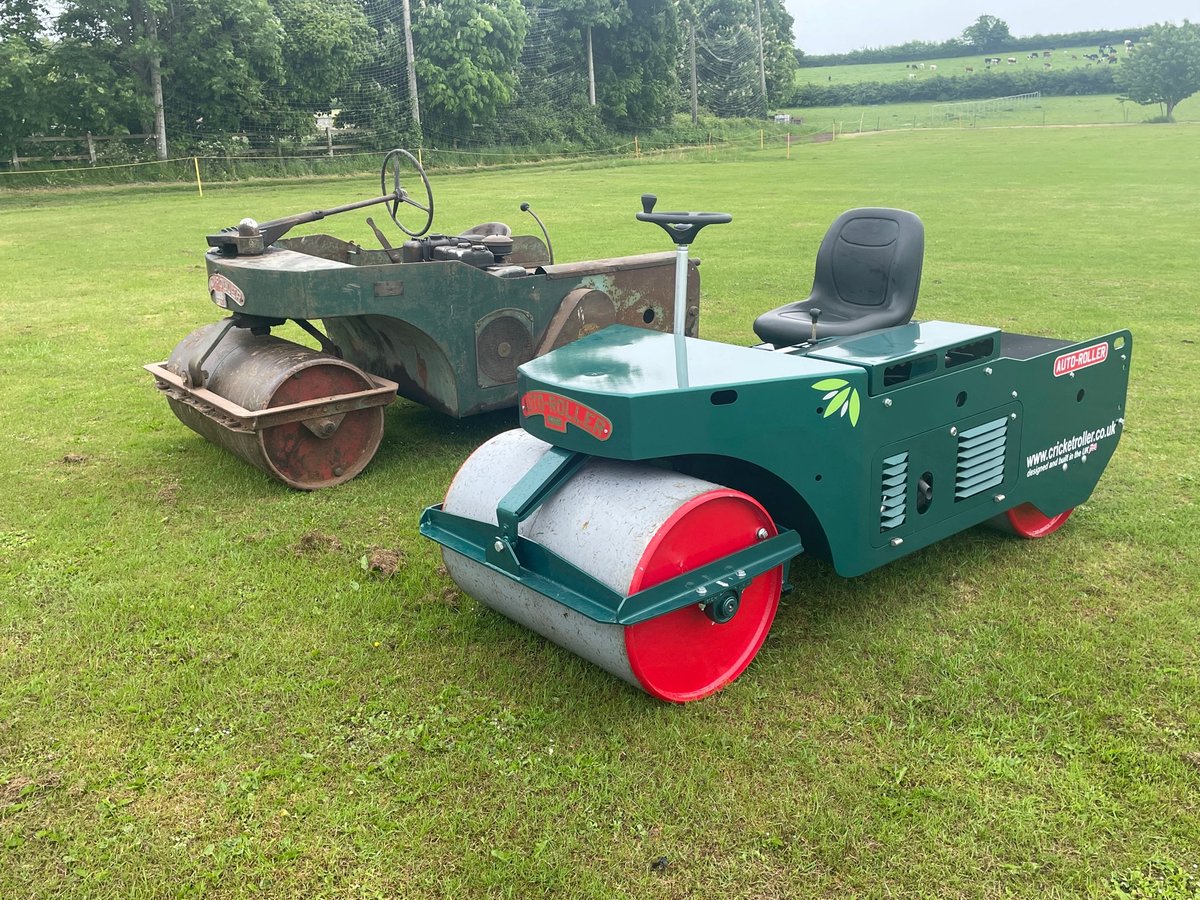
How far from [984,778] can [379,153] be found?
1315 inches

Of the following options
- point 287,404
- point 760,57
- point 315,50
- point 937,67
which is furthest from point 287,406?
point 937,67

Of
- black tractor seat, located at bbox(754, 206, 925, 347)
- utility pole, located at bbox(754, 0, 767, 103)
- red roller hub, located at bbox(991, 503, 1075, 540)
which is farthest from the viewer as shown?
utility pole, located at bbox(754, 0, 767, 103)

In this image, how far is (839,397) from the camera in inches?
133

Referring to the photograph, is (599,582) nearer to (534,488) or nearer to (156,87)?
(534,488)

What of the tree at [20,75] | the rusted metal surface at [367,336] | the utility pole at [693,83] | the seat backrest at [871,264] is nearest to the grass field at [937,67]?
the utility pole at [693,83]

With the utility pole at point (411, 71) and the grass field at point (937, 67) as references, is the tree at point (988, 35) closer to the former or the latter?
the grass field at point (937, 67)

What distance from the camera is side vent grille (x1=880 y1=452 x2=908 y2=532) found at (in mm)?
3613

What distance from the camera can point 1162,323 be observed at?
8.90 metres

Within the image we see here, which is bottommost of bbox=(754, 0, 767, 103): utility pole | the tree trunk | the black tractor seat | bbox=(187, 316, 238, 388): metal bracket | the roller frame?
the roller frame

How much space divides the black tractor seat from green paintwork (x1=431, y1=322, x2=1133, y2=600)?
70 centimetres

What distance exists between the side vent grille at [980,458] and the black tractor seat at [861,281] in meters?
0.95

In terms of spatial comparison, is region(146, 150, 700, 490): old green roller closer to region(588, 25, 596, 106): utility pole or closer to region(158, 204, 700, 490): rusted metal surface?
region(158, 204, 700, 490): rusted metal surface

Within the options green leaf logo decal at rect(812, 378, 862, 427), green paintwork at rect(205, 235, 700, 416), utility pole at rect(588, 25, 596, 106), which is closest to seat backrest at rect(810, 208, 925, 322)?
green paintwork at rect(205, 235, 700, 416)

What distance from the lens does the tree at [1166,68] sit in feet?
187
